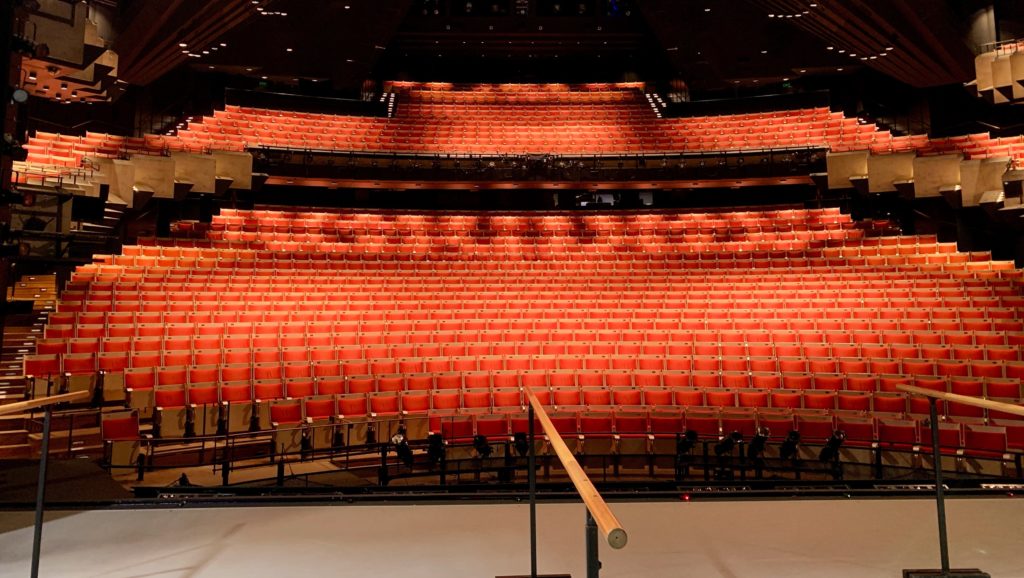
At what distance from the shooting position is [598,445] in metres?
3.17

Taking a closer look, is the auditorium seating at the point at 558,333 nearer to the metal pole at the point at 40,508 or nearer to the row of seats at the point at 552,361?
the row of seats at the point at 552,361

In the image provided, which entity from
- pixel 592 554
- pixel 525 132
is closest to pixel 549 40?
pixel 525 132

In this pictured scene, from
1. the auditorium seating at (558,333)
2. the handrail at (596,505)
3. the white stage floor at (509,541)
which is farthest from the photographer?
the auditorium seating at (558,333)

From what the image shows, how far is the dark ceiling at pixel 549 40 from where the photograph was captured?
669cm

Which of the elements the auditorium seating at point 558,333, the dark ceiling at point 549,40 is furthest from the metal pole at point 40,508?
the dark ceiling at point 549,40

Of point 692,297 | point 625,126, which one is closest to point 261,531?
point 692,297

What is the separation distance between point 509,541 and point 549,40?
9994 mm

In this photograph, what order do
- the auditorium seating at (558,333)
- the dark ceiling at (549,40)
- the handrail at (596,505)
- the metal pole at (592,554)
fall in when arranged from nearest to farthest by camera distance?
the handrail at (596,505)
the metal pole at (592,554)
the auditorium seating at (558,333)
the dark ceiling at (549,40)

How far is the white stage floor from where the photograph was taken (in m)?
1.38

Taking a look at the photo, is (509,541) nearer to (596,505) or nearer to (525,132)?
(596,505)

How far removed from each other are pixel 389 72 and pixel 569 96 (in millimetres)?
3114

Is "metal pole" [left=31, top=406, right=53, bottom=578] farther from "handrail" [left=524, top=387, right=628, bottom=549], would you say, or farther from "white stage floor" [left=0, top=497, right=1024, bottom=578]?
"handrail" [left=524, top=387, right=628, bottom=549]

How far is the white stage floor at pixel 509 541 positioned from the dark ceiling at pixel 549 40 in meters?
5.89

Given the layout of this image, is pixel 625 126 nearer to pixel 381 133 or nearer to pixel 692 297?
pixel 381 133
